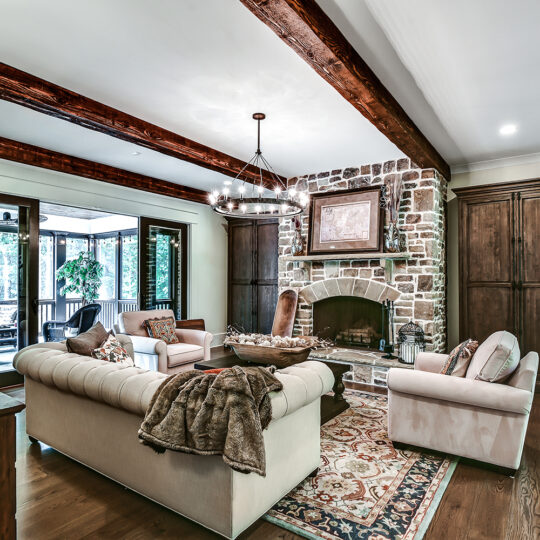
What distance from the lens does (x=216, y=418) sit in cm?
180

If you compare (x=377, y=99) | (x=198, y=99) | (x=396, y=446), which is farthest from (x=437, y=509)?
(x=198, y=99)

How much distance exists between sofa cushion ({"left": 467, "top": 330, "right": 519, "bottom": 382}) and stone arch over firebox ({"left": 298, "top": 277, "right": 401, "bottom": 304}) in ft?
7.36

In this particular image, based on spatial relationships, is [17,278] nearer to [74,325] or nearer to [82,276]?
[74,325]

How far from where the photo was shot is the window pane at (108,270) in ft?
28.4

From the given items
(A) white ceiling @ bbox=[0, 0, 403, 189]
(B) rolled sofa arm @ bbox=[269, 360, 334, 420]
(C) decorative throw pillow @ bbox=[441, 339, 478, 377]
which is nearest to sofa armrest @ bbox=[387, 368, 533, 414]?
(C) decorative throw pillow @ bbox=[441, 339, 478, 377]

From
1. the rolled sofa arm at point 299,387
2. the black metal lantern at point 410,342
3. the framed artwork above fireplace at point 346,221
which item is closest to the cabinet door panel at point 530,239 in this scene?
the black metal lantern at point 410,342

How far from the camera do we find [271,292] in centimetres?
701

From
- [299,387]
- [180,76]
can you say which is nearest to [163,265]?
[180,76]

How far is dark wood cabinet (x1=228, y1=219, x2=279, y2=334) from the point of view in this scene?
23.0ft

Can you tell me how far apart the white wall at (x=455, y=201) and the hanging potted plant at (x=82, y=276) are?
21.4 feet

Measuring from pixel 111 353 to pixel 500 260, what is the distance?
454cm

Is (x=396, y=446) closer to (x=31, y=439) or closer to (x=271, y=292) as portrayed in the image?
(x=31, y=439)

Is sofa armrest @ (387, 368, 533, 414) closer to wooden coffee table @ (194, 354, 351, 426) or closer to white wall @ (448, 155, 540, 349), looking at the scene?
wooden coffee table @ (194, 354, 351, 426)

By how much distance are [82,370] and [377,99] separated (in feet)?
9.29
